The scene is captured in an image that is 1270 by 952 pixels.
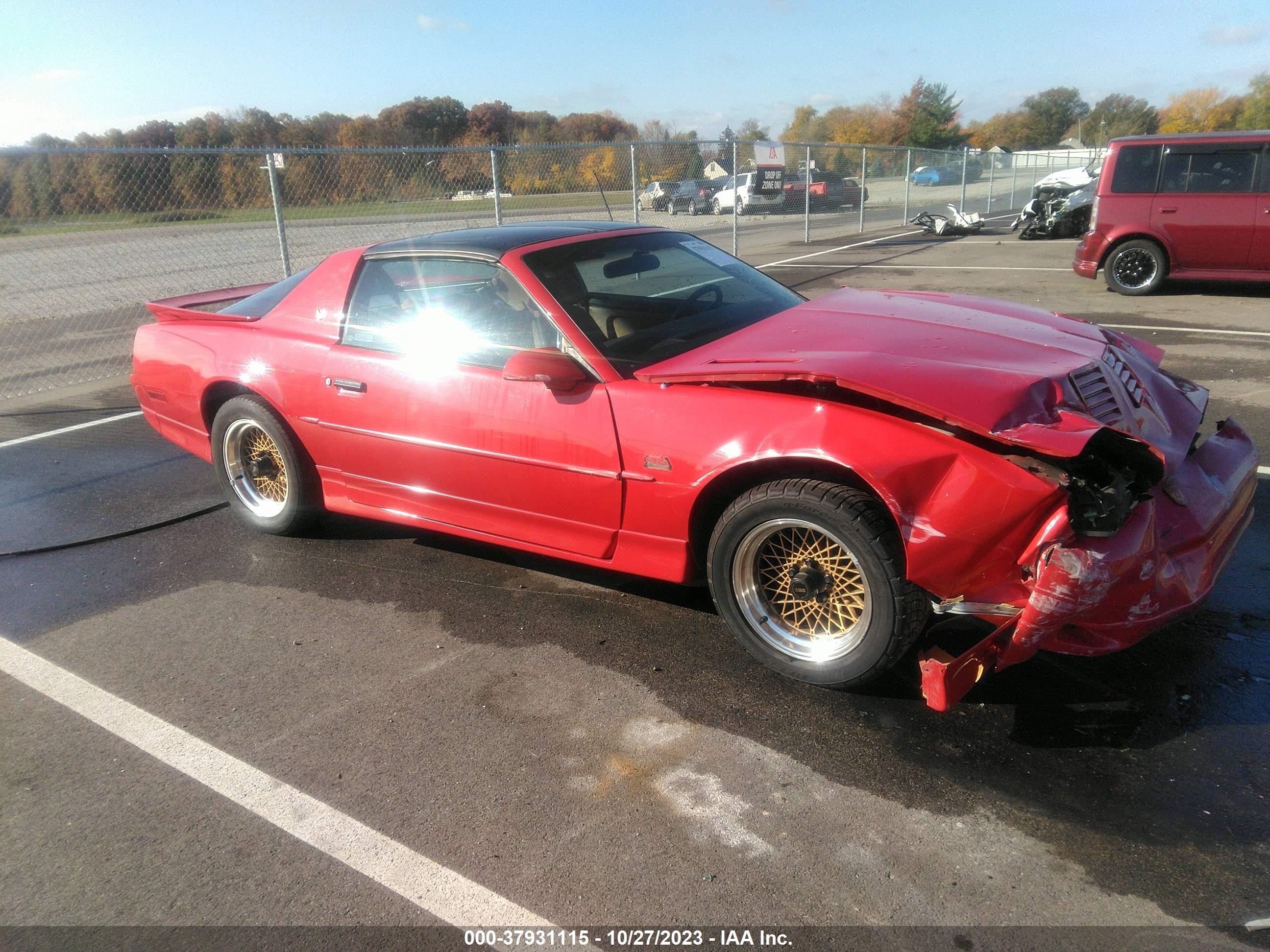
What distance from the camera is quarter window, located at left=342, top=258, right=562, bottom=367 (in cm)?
366

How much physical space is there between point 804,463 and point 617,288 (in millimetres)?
1344

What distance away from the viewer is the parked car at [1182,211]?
9672 millimetres

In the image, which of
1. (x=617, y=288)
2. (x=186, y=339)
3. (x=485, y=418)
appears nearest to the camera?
(x=485, y=418)

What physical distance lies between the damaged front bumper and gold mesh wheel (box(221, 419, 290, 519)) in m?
3.38

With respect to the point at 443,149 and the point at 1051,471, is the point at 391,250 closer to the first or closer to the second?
the point at 1051,471

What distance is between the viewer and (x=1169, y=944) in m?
2.02

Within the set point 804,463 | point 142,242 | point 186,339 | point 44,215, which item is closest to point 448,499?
point 804,463

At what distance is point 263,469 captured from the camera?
4695mm

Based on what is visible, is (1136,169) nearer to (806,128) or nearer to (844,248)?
(844,248)

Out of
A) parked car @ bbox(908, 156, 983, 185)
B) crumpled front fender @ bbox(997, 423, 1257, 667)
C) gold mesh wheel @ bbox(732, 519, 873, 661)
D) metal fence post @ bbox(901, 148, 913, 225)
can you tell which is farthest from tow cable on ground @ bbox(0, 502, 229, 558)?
parked car @ bbox(908, 156, 983, 185)

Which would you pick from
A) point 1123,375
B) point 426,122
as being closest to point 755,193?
point 1123,375

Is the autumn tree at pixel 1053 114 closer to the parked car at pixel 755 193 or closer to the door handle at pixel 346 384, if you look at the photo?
the parked car at pixel 755 193

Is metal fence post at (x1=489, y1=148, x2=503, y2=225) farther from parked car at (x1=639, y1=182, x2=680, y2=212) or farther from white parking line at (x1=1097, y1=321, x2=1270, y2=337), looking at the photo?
white parking line at (x1=1097, y1=321, x2=1270, y2=337)

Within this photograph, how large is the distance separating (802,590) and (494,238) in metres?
2.12
